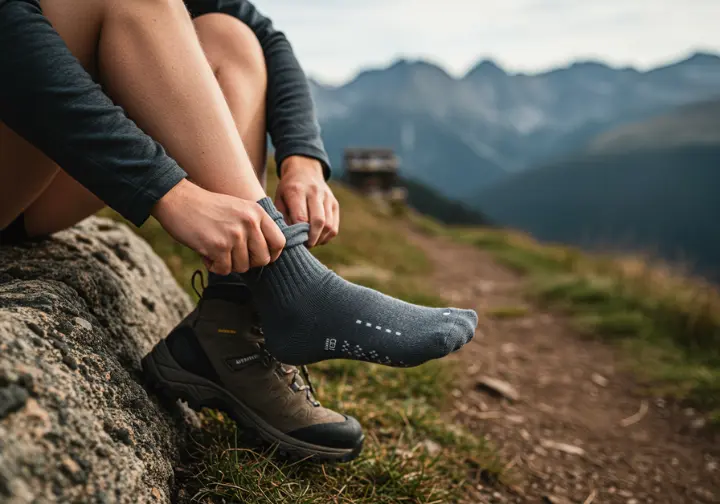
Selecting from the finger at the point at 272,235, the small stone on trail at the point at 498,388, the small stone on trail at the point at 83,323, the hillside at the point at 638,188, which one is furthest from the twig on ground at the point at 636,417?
the hillside at the point at 638,188

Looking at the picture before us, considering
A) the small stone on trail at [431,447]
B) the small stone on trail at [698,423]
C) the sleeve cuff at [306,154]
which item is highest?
the sleeve cuff at [306,154]

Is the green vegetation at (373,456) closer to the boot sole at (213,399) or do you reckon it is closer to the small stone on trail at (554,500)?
the boot sole at (213,399)

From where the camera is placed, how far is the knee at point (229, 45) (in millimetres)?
1462

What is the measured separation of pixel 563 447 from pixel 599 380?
1.04m

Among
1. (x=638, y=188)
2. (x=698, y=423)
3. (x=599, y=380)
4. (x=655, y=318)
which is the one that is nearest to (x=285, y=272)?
(x=698, y=423)

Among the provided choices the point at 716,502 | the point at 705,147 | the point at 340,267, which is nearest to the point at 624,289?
the point at 340,267

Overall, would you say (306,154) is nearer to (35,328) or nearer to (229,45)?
(229,45)

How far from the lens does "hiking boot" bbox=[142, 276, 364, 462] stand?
4.31ft

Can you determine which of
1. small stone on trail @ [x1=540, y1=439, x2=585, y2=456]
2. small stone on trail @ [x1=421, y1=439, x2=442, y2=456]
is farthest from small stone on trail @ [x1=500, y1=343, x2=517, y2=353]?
small stone on trail @ [x1=421, y1=439, x2=442, y2=456]

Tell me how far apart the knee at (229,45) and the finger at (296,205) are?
0.37 meters

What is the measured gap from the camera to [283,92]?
1.54 meters

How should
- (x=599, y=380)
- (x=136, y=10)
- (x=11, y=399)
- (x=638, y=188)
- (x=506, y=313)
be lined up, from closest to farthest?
(x=11, y=399) < (x=136, y=10) < (x=599, y=380) < (x=506, y=313) < (x=638, y=188)

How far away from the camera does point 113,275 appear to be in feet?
5.10

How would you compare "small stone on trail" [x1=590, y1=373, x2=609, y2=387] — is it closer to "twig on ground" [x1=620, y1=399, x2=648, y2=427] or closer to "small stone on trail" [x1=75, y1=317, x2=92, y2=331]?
"twig on ground" [x1=620, y1=399, x2=648, y2=427]
